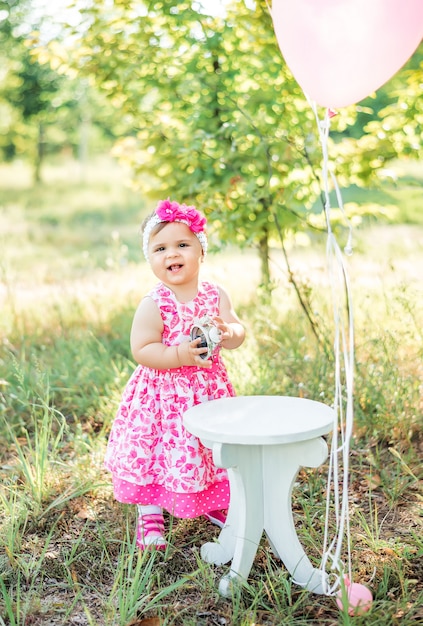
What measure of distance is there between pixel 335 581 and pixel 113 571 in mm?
682

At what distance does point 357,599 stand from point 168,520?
89 cm

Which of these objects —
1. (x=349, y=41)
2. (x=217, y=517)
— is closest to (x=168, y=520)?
(x=217, y=517)

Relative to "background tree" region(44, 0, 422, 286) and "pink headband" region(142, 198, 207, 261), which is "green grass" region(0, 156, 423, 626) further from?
"pink headband" region(142, 198, 207, 261)

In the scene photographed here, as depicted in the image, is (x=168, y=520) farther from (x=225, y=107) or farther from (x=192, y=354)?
(x=225, y=107)

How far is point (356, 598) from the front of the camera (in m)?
2.05

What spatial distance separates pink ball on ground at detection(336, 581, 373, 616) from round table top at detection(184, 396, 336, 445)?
43 cm

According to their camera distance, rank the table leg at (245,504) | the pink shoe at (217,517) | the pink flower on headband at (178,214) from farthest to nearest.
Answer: the pink shoe at (217,517) → the pink flower on headband at (178,214) → the table leg at (245,504)

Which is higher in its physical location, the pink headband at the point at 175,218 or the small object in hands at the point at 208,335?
the pink headband at the point at 175,218

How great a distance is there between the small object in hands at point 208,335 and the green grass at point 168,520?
2.13 ft

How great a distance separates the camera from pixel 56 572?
94.3 inches

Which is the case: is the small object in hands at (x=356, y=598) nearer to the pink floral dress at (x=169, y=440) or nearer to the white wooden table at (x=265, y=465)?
A: the white wooden table at (x=265, y=465)

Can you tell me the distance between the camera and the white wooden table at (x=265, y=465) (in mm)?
2090

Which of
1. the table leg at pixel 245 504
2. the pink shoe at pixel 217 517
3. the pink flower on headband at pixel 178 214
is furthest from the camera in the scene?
the pink shoe at pixel 217 517

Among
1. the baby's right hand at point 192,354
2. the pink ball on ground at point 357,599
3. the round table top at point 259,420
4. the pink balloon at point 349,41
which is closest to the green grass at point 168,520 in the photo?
the pink ball on ground at point 357,599
